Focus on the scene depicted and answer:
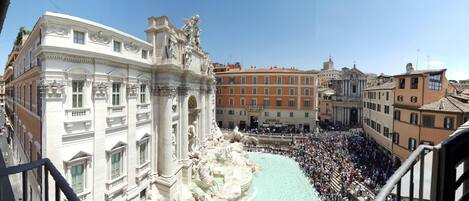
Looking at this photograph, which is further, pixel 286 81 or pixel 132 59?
pixel 286 81

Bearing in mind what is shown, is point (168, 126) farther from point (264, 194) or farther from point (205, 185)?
point (264, 194)

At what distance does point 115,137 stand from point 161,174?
4.80m

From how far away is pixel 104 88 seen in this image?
32.4 ft

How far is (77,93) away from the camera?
896 cm

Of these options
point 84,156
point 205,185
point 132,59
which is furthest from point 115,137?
point 205,185

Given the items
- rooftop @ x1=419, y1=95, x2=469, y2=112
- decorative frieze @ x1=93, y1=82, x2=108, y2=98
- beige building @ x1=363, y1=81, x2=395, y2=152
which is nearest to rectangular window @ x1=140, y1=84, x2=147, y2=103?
decorative frieze @ x1=93, y1=82, x2=108, y2=98

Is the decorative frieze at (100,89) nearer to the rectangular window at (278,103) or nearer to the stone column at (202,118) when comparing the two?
the stone column at (202,118)

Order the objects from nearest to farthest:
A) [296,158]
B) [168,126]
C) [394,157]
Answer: [168,126]
[394,157]
[296,158]

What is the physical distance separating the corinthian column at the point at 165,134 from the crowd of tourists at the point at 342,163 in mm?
10681

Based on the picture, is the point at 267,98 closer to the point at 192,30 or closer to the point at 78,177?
the point at 192,30

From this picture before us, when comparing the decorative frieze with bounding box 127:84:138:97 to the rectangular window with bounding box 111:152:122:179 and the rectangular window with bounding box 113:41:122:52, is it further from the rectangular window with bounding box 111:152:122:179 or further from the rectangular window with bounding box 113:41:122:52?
the rectangular window with bounding box 111:152:122:179

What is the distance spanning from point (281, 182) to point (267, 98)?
67.1 ft

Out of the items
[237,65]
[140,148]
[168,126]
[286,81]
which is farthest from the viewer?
[237,65]

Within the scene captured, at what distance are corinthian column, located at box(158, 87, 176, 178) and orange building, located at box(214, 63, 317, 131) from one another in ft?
82.3
